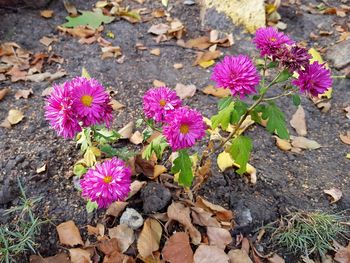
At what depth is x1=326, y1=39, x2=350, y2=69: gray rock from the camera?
300 cm

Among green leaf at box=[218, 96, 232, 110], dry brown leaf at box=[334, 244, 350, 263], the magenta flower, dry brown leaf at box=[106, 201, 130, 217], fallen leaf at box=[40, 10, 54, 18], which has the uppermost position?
the magenta flower

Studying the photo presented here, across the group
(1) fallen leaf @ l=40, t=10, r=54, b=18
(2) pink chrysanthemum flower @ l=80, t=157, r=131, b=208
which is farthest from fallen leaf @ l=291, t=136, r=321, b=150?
(1) fallen leaf @ l=40, t=10, r=54, b=18

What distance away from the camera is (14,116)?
2.27m

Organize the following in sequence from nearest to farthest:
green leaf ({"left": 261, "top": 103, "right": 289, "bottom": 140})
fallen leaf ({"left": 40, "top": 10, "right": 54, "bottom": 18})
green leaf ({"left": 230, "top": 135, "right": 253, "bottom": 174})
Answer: green leaf ({"left": 261, "top": 103, "right": 289, "bottom": 140}), green leaf ({"left": 230, "top": 135, "right": 253, "bottom": 174}), fallen leaf ({"left": 40, "top": 10, "right": 54, "bottom": 18})

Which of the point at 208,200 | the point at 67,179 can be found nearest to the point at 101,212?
the point at 67,179

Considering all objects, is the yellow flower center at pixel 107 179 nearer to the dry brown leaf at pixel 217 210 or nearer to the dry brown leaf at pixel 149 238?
the dry brown leaf at pixel 149 238

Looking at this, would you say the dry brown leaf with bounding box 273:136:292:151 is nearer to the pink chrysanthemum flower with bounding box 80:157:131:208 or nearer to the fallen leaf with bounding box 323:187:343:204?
Result: the fallen leaf with bounding box 323:187:343:204

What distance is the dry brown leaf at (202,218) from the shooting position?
1830 millimetres

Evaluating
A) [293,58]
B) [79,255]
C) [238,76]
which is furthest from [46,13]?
[293,58]

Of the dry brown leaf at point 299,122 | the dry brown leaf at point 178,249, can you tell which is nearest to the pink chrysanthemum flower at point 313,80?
the dry brown leaf at point 178,249

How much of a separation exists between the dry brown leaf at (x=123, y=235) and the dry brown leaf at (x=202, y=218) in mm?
286

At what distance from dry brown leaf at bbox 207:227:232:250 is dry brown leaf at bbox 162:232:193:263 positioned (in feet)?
0.37

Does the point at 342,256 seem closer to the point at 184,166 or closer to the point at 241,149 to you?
the point at 241,149

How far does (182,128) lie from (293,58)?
0.44 m
